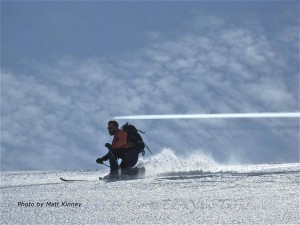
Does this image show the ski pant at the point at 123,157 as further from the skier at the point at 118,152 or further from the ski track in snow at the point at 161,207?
the ski track in snow at the point at 161,207

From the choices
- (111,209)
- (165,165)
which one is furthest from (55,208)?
(165,165)

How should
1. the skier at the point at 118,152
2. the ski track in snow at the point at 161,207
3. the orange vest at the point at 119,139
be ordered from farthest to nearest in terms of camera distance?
the orange vest at the point at 119,139
the skier at the point at 118,152
the ski track in snow at the point at 161,207

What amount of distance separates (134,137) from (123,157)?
1053mm

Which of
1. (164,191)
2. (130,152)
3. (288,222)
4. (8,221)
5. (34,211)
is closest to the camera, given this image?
(288,222)

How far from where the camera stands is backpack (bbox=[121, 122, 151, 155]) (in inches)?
795

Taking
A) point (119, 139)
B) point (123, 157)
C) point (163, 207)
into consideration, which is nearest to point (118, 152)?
point (123, 157)

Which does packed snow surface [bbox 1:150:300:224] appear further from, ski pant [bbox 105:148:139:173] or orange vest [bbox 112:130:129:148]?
orange vest [bbox 112:130:129:148]

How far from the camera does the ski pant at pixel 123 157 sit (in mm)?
19000

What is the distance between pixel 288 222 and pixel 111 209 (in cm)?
321

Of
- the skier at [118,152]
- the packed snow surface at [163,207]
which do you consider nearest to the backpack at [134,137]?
the skier at [118,152]

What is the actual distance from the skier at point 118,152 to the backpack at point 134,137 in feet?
0.61

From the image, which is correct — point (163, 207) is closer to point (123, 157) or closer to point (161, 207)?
point (161, 207)

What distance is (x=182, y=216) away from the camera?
7949mm

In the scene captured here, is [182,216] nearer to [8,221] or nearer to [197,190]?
[8,221]
